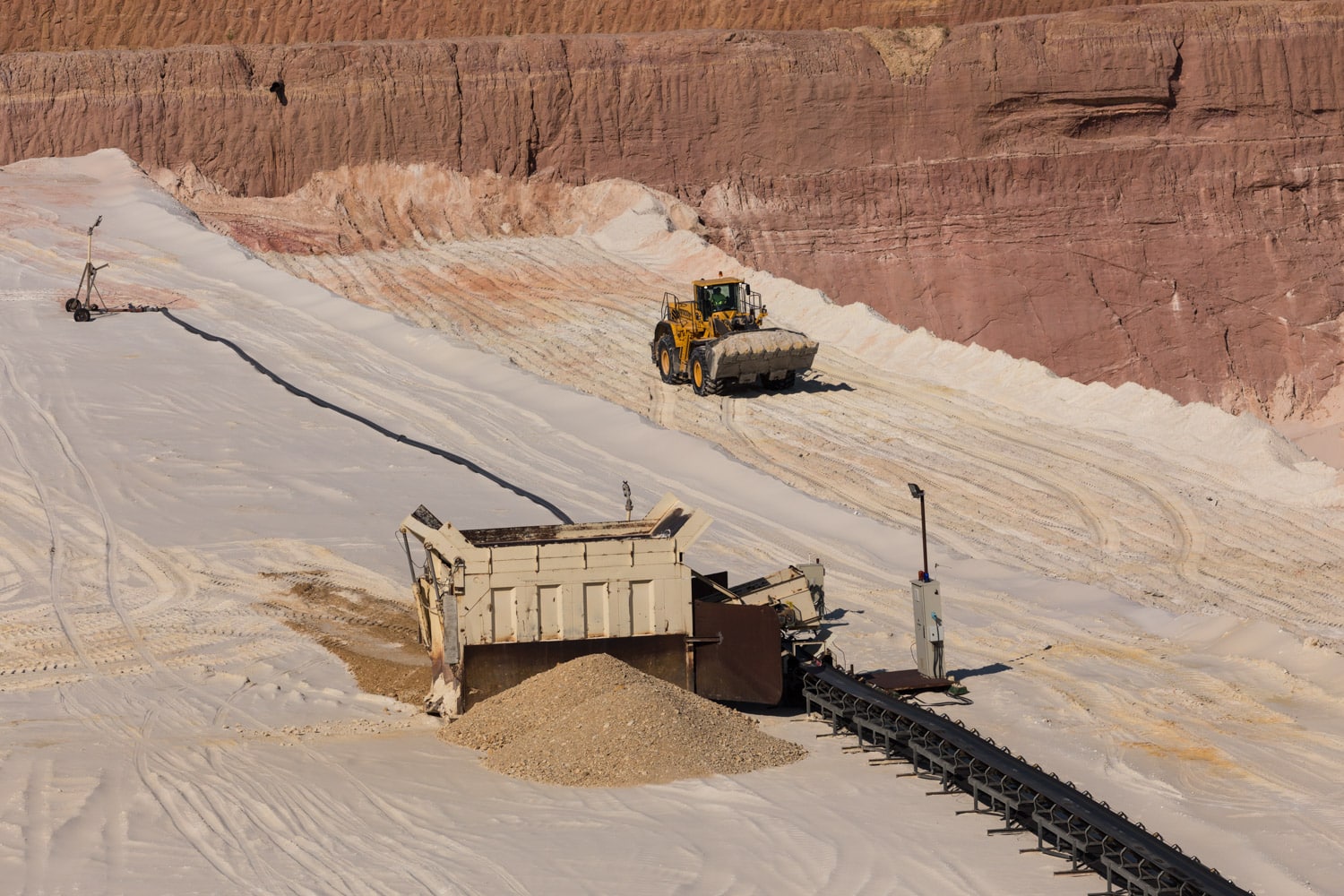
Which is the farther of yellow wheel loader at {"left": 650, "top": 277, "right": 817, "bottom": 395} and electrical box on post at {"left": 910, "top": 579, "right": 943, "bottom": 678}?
yellow wheel loader at {"left": 650, "top": 277, "right": 817, "bottom": 395}

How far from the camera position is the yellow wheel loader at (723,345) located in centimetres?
2705

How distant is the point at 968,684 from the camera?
48.6ft

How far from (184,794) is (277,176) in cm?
3513

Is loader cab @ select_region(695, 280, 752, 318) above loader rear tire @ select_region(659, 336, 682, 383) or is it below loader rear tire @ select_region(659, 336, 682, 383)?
above

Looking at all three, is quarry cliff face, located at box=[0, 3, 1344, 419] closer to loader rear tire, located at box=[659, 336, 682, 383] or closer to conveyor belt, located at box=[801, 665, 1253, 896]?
loader rear tire, located at box=[659, 336, 682, 383]

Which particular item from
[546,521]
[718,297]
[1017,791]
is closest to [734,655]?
[1017,791]

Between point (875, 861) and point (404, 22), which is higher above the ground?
point (404, 22)

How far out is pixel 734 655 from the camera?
44.4 feet

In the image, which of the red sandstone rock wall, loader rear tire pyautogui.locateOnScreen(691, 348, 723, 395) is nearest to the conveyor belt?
loader rear tire pyautogui.locateOnScreen(691, 348, 723, 395)

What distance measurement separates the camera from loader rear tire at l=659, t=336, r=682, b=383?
28547 mm

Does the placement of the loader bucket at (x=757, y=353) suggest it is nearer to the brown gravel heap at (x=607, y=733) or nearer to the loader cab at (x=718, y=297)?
the loader cab at (x=718, y=297)

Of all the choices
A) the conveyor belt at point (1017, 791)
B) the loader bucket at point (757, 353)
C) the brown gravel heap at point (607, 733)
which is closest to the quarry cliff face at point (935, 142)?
the loader bucket at point (757, 353)

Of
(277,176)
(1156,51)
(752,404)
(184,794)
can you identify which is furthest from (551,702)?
(1156,51)

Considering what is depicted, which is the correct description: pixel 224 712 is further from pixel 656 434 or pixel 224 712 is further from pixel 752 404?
pixel 752 404
